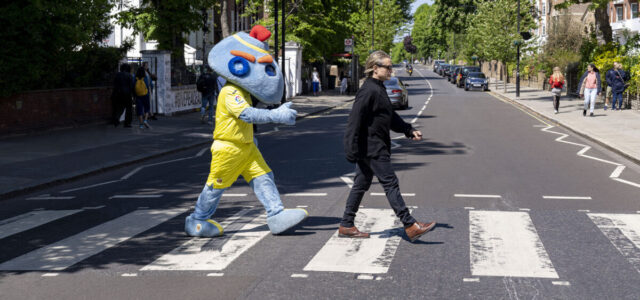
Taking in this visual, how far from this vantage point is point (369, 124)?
6.73 metres

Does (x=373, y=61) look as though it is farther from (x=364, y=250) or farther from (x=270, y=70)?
(x=364, y=250)

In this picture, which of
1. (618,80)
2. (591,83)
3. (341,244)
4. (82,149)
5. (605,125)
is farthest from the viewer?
(618,80)

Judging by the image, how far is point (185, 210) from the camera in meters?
8.57

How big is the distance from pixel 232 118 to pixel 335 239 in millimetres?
1515

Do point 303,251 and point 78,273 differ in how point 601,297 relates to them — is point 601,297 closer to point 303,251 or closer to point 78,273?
point 303,251

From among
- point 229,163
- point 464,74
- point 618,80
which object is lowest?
point 229,163

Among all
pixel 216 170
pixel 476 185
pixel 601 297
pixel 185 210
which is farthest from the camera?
pixel 476 185

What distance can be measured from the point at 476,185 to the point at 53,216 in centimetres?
568

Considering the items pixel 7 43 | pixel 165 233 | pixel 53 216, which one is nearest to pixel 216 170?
pixel 165 233

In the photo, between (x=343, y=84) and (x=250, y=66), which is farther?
(x=343, y=84)

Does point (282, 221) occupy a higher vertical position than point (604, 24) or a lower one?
lower

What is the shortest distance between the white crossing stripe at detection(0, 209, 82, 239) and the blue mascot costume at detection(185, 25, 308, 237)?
1942 millimetres

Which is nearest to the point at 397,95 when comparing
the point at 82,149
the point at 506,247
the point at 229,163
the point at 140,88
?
the point at 140,88

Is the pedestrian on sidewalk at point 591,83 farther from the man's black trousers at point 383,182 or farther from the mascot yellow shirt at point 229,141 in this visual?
the mascot yellow shirt at point 229,141
